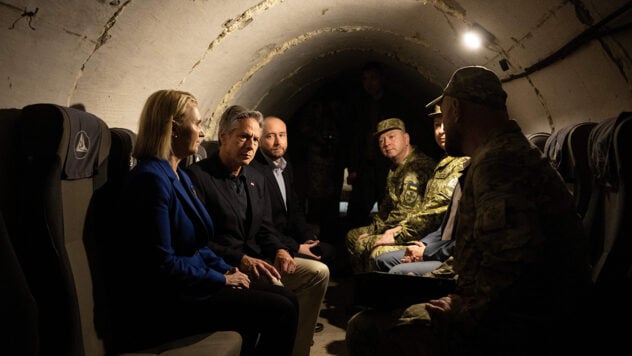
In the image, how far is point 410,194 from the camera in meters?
3.97

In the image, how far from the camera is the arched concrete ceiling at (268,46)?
6.40ft

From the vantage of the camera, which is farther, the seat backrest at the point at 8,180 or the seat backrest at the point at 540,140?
the seat backrest at the point at 540,140

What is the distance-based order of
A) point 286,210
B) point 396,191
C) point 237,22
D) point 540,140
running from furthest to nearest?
1. point 396,191
2. point 286,210
3. point 237,22
4. point 540,140

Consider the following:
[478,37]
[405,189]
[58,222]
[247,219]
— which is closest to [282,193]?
[247,219]

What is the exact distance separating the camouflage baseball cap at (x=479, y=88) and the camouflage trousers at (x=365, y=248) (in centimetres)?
182

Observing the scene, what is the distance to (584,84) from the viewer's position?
8.73ft

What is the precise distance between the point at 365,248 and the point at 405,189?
0.68 meters

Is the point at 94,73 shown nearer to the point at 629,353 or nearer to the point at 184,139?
the point at 184,139

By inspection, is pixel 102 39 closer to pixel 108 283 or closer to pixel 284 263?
pixel 108 283

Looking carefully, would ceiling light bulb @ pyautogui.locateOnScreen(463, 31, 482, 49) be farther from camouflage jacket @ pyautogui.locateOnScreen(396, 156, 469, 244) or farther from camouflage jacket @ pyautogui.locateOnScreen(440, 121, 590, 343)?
camouflage jacket @ pyautogui.locateOnScreen(440, 121, 590, 343)

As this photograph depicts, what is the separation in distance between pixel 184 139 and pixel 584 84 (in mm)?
2485

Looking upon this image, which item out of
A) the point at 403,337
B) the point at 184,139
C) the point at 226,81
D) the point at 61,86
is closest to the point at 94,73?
the point at 61,86

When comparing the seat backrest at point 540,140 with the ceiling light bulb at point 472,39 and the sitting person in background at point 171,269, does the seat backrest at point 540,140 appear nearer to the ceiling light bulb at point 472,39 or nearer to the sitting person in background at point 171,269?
the ceiling light bulb at point 472,39

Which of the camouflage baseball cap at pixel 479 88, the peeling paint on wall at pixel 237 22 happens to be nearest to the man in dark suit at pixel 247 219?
the peeling paint on wall at pixel 237 22
